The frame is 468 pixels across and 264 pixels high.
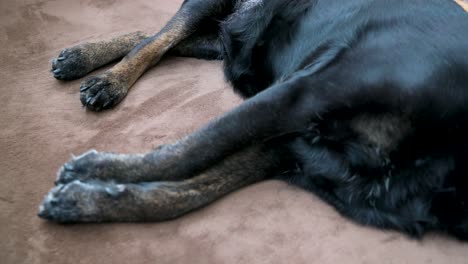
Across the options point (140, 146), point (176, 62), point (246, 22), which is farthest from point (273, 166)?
point (176, 62)

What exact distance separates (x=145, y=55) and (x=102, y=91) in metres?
0.43

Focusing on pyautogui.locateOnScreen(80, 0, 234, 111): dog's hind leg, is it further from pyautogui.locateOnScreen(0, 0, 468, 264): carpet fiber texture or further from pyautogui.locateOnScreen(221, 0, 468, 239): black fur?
pyautogui.locateOnScreen(221, 0, 468, 239): black fur

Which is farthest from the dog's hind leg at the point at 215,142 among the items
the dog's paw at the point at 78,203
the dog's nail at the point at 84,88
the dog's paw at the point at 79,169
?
the dog's nail at the point at 84,88

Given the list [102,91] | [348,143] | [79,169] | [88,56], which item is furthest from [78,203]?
[88,56]

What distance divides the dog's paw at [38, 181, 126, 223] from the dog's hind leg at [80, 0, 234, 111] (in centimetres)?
72

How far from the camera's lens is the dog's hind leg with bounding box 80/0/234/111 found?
2.46m

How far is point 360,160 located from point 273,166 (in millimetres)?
399

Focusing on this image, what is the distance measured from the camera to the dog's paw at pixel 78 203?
5.76 feet

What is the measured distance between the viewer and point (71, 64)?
8.71 ft

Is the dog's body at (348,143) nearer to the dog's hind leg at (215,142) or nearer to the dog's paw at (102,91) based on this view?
the dog's hind leg at (215,142)

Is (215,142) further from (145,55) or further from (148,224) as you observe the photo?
(145,55)

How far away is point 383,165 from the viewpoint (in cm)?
185

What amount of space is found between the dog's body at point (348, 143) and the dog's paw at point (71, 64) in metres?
0.84

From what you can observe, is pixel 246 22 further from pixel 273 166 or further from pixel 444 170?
pixel 444 170
